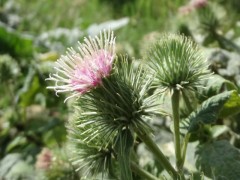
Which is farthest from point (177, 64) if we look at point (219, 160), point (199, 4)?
point (199, 4)

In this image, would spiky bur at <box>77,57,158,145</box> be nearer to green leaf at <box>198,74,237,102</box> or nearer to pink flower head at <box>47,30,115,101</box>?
pink flower head at <box>47,30,115,101</box>

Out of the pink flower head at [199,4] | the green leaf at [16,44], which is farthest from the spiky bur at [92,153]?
the green leaf at [16,44]

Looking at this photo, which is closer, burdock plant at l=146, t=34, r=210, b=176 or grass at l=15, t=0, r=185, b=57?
burdock plant at l=146, t=34, r=210, b=176

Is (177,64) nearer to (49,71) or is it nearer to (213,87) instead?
(213,87)

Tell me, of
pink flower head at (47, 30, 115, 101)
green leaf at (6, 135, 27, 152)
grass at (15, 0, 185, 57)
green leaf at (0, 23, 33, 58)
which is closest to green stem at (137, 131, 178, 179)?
pink flower head at (47, 30, 115, 101)

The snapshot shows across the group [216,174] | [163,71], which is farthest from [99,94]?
[216,174]

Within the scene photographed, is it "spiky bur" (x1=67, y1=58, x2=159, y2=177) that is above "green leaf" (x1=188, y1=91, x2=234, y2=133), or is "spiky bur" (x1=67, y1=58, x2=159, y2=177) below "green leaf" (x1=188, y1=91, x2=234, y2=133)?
above

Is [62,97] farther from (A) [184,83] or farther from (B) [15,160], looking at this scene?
(A) [184,83]

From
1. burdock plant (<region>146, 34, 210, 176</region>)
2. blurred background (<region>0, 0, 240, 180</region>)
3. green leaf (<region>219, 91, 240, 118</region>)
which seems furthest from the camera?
blurred background (<region>0, 0, 240, 180</region>)
